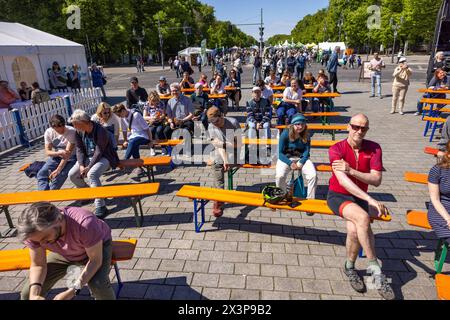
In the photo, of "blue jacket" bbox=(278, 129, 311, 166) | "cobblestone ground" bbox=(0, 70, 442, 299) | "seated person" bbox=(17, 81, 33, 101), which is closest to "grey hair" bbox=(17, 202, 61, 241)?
"cobblestone ground" bbox=(0, 70, 442, 299)

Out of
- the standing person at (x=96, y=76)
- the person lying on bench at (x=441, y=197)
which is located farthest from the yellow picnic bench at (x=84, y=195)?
the standing person at (x=96, y=76)

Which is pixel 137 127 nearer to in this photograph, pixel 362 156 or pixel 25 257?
pixel 25 257

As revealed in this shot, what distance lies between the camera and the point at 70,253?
9.43 feet

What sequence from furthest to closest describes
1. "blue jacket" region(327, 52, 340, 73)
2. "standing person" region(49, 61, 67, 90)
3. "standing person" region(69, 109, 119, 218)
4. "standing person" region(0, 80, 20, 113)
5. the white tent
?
1. "standing person" region(49, 61, 67, 90)
2. "blue jacket" region(327, 52, 340, 73)
3. the white tent
4. "standing person" region(0, 80, 20, 113)
5. "standing person" region(69, 109, 119, 218)

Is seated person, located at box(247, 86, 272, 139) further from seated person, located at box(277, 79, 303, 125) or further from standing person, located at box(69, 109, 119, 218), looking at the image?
standing person, located at box(69, 109, 119, 218)

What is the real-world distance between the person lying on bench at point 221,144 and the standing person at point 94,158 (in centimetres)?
178

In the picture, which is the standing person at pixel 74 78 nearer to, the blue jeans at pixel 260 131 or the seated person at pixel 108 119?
the seated person at pixel 108 119

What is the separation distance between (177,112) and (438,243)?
609 cm

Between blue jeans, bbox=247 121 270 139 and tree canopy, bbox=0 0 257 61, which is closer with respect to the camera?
blue jeans, bbox=247 121 270 139

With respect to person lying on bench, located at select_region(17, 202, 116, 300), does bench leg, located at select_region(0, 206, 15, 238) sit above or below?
below

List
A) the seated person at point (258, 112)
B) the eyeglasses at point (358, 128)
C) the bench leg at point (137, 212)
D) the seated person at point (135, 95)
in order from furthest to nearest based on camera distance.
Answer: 1. the seated person at point (135, 95)
2. the seated person at point (258, 112)
3. the bench leg at point (137, 212)
4. the eyeglasses at point (358, 128)

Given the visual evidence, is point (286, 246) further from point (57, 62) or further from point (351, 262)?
point (57, 62)

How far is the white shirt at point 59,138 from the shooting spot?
18.0 ft

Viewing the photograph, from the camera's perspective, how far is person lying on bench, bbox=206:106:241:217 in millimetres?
5109
